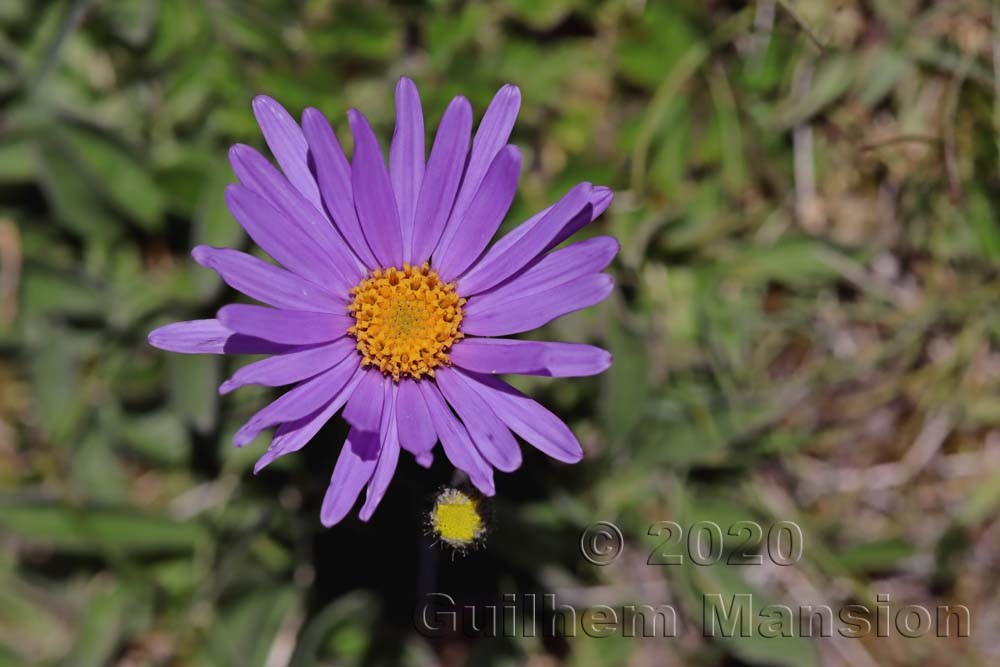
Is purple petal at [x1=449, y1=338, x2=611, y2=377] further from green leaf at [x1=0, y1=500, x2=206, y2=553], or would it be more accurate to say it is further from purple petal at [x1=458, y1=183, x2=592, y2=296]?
green leaf at [x1=0, y1=500, x2=206, y2=553]

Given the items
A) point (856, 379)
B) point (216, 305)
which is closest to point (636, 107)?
point (856, 379)

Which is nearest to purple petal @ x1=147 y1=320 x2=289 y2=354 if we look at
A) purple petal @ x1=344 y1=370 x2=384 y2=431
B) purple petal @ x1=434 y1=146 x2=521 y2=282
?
purple petal @ x1=344 y1=370 x2=384 y2=431

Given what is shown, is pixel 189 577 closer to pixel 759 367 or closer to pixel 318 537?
pixel 318 537

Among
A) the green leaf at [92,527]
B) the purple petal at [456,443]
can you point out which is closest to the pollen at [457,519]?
the purple petal at [456,443]

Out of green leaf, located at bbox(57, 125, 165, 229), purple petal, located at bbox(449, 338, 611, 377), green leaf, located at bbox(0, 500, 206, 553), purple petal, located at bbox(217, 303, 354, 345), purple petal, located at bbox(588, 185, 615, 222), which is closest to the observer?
purple petal, located at bbox(217, 303, 354, 345)

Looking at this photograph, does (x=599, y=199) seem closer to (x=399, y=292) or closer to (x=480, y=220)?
(x=480, y=220)
